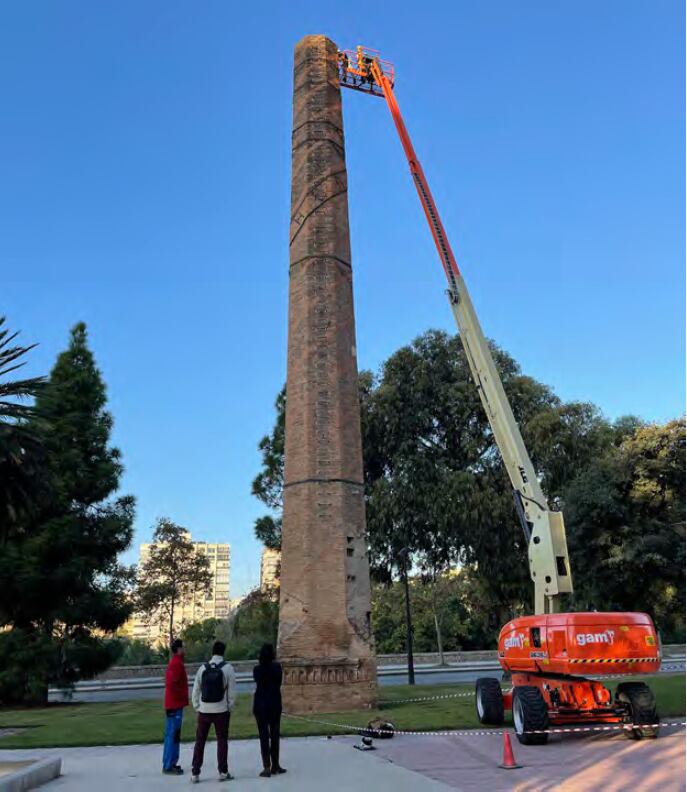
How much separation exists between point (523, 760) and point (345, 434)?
9709 millimetres

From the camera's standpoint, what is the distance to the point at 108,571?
27.1m

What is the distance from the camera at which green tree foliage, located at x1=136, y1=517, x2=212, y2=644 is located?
126 ft

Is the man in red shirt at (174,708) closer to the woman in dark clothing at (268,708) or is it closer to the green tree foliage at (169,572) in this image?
the woman in dark clothing at (268,708)

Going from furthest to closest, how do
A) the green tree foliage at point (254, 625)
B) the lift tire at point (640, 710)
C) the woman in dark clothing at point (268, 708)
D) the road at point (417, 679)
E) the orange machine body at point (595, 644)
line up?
the green tree foliage at point (254, 625), the road at point (417, 679), the lift tire at point (640, 710), the orange machine body at point (595, 644), the woman in dark clothing at point (268, 708)

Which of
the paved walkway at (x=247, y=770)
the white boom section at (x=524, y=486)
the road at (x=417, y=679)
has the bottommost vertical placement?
the road at (x=417, y=679)

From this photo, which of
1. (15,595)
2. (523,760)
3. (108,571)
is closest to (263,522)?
(108,571)

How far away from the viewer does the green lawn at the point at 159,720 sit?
13117 mm

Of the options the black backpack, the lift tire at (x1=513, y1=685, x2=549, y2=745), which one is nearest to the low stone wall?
the lift tire at (x1=513, y1=685, x2=549, y2=745)

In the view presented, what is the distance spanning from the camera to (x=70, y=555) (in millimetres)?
25109

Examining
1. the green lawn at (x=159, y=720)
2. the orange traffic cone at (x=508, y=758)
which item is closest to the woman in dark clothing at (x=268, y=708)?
the orange traffic cone at (x=508, y=758)

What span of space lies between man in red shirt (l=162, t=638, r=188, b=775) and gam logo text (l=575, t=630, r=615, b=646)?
5799 millimetres

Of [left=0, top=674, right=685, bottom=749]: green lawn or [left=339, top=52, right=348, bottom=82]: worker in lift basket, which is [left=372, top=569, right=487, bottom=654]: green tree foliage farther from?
[left=339, top=52, right=348, bottom=82]: worker in lift basket

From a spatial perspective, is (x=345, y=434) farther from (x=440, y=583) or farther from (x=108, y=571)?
(x=440, y=583)

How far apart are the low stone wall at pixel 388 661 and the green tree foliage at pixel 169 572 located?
202cm
